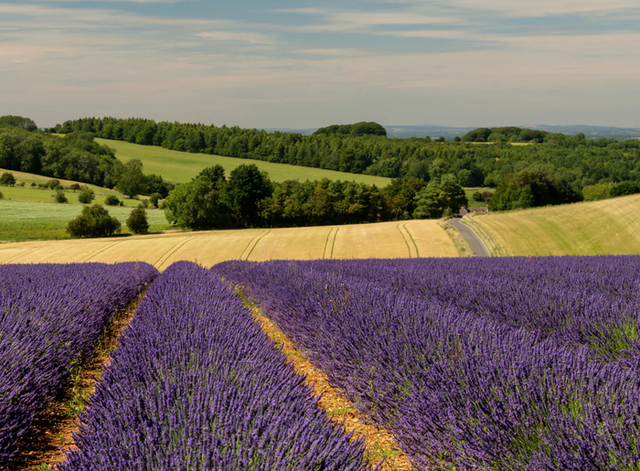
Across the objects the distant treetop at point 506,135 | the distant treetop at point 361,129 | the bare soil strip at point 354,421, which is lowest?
the bare soil strip at point 354,421

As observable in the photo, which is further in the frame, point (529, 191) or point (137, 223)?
point (529, 191)

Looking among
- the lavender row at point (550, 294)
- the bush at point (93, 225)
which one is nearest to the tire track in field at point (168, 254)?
the bush at point (93, 225)

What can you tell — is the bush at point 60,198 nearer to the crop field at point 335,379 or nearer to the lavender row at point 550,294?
the lavender row at point 550,294

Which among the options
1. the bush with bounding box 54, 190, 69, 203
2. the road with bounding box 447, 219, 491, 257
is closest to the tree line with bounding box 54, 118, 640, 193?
the bush with bounding box 54, 190, 69, 203

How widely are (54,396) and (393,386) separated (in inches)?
101

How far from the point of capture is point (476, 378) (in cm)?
305

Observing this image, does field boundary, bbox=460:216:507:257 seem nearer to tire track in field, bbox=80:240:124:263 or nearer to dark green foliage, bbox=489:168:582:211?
tire track in field, bbox=80:240:124:263

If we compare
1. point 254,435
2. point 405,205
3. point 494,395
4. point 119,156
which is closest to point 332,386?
point 494,395

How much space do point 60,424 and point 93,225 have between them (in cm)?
3897

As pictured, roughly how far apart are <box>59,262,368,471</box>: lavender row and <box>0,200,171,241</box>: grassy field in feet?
125

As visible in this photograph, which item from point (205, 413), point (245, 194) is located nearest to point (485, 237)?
point (205, 413)

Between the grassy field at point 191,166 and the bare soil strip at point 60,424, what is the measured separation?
7031 cm

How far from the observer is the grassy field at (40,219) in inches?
1468

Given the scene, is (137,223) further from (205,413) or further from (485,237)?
(205,413)
